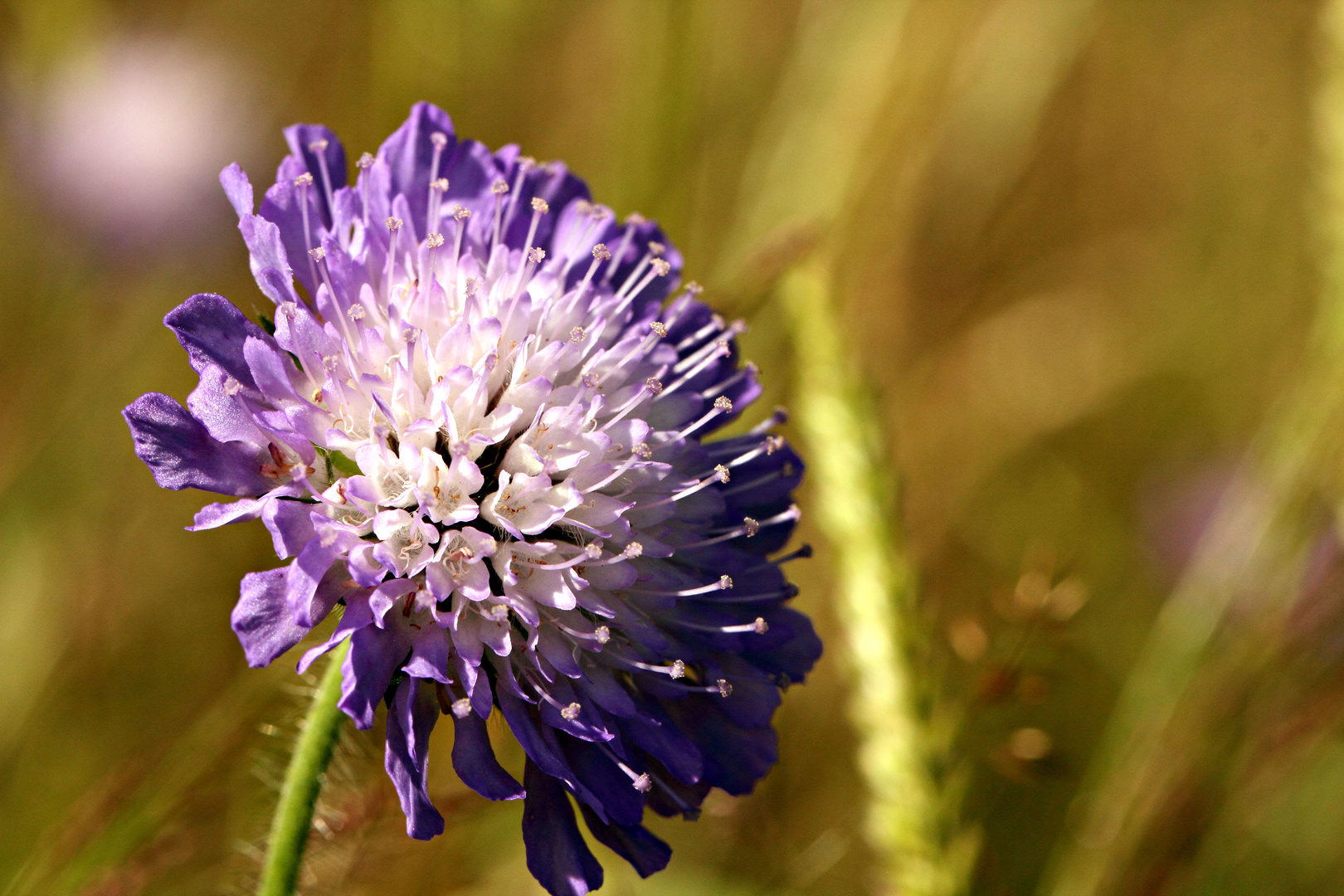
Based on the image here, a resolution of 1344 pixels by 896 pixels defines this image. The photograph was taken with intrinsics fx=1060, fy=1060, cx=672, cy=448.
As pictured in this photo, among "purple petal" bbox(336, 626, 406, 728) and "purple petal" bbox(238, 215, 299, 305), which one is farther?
"purple petal" bbox(238, 215, 299, 305)

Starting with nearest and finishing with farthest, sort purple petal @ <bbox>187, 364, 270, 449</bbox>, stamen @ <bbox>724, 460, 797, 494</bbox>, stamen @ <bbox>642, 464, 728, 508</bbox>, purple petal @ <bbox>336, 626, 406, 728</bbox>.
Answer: purple petal @ <bbox>336, 626, 406, 728</bbox>, purple petal @ <bbox>187, 364, 270, 449</bbox>, stamen @ <bbox>642, 464, 728, 508</bbox>, stamen @ <bbox>724, 460, 797, 494</bbox>

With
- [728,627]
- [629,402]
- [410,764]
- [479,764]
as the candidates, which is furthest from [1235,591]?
[410,764]

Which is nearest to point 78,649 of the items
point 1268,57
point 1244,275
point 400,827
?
point 400,827

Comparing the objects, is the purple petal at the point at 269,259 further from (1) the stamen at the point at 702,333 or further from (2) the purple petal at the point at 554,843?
(2) the purple petal at the point at 554,843

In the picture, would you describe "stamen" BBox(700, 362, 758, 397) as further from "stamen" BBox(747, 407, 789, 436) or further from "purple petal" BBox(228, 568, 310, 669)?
"purple petal" BBox(228, 568, 310, 669)

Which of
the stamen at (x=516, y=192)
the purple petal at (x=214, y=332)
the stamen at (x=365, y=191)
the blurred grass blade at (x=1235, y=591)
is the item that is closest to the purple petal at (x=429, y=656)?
the purple petal at (x=214, y=332)

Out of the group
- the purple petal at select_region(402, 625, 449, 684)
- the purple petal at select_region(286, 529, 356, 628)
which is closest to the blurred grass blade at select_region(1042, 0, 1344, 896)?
the purple petal at select_region(402, 625, 449, 684)

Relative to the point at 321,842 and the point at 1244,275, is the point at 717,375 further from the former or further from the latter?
the point at 1244,275
